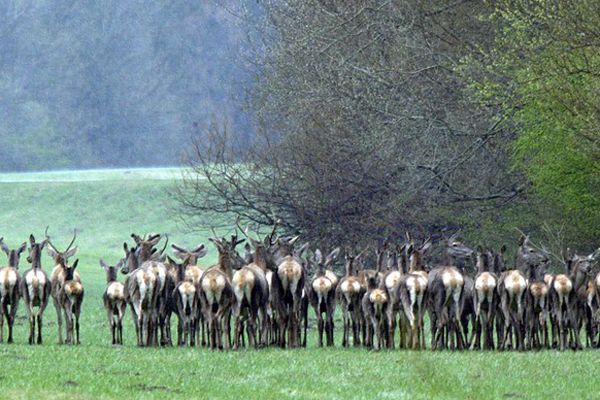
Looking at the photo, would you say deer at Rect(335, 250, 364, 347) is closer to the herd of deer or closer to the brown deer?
the herd of deer

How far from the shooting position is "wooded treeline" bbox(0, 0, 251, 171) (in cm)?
9994

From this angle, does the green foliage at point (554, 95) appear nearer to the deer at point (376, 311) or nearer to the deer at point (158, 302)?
the deer at point (376, 311)

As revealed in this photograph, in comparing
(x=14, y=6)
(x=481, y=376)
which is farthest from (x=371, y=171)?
(x=14, y=6)

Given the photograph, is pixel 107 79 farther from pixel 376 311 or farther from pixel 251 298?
pixel 251 298

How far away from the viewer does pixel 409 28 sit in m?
36.2

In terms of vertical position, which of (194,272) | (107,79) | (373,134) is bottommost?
(194,272)

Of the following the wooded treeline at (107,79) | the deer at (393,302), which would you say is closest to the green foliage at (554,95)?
the deer at (393,302)

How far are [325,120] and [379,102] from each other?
150 inches

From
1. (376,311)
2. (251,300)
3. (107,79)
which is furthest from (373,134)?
(107,79)

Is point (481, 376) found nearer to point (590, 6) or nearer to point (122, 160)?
point (590, 6)

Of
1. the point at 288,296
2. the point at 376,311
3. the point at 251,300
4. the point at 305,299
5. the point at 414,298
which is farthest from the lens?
the point at 305,299

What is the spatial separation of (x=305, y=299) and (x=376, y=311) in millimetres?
1899

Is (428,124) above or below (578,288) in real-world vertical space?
above

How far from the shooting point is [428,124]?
36875mm
